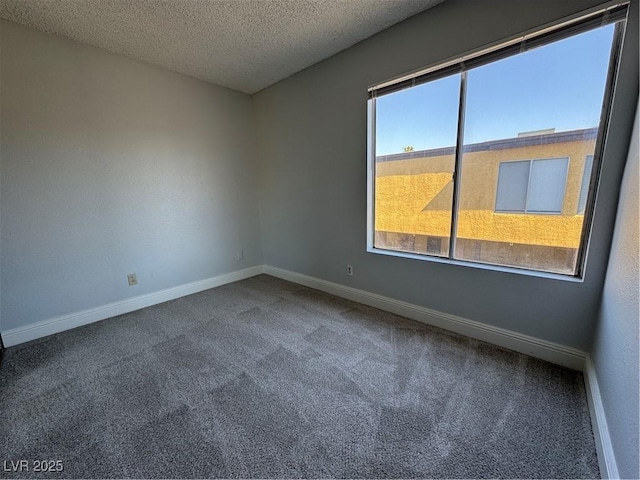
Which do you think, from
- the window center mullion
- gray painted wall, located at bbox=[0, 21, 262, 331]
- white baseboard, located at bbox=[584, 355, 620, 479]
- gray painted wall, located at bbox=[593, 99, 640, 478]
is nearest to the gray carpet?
white baseboard, located at bbox=[584, 355, 620, 479]

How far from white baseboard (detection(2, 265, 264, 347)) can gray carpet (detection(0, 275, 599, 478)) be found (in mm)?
138

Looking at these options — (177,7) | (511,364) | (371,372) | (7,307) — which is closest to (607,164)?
(511,364)

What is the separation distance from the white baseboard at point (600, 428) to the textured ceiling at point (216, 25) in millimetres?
2663

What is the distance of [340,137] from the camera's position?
8.70 feet

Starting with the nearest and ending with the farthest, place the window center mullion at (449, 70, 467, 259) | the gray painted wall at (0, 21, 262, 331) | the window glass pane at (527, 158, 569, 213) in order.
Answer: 1. the window glass pane at (527, 158, 569, 213)
2. the window center mullion at (449, 70, 467, 259)
3. the gray painted wall at (0, 21, 262, 331)

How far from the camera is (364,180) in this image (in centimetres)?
255

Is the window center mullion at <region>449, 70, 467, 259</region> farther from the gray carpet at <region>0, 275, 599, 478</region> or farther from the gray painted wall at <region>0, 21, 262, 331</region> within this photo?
the gray painted wall at <region>0, 21, 262, 331</region>

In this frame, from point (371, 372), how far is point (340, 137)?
2.18 meters

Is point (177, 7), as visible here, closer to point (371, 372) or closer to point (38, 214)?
point (38, 214)

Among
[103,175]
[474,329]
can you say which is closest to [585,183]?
[474,329]

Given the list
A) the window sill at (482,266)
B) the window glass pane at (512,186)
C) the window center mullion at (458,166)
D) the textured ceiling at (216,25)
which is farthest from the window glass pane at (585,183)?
the textured ceiling at (216,25)

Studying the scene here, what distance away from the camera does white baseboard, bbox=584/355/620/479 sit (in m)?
1.01

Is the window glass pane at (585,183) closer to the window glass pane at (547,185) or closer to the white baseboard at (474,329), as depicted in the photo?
the window glass pane at (547,185)

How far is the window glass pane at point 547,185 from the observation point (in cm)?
164
